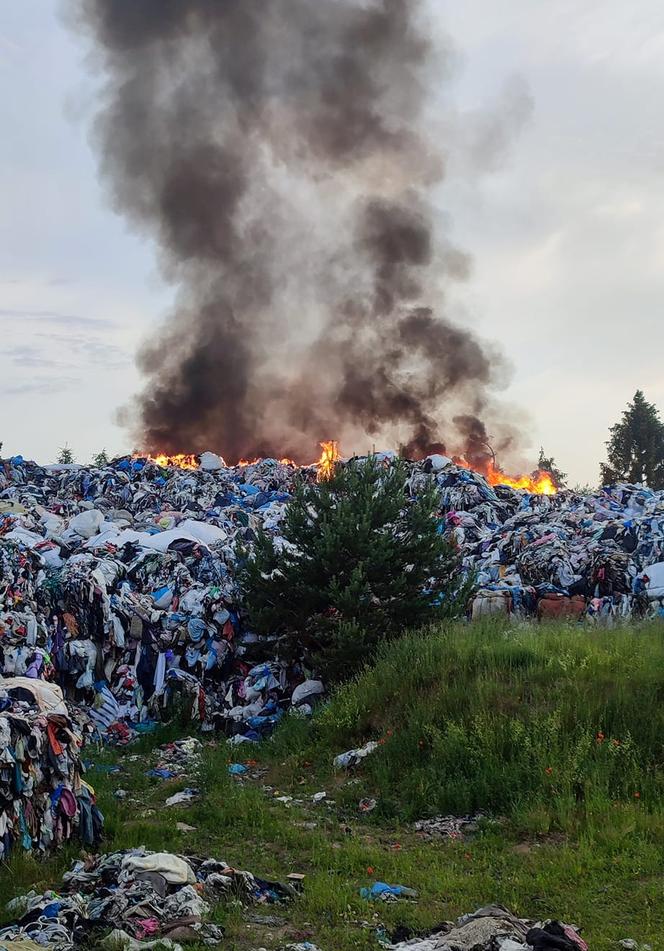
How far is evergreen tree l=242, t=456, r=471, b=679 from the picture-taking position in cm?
837

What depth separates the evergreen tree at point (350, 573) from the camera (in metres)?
8.37

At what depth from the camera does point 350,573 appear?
8.65 metres

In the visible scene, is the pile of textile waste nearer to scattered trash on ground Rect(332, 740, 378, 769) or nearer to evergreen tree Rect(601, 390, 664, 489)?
scattered trash on ground Rect(332, 740, 378, 769)

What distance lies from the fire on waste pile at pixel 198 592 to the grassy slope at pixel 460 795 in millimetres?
1157

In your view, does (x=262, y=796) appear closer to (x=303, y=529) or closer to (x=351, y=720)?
(x=351, y=720)

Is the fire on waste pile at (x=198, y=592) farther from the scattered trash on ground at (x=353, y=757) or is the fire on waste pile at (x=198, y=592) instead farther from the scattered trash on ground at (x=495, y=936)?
the scattered trash on ground at (x=495, y=936)

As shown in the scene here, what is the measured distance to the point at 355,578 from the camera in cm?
820

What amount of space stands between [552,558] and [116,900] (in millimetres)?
8582

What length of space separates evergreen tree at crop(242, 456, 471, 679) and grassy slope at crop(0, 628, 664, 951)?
0.75 m

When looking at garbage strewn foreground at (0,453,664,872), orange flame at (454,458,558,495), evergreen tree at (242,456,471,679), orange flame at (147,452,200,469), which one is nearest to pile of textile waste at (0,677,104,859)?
garbage strewn foreground at (0,453,664,872)

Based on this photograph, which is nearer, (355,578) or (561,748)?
(561,748)

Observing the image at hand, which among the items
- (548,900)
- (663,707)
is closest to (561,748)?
(663,707)

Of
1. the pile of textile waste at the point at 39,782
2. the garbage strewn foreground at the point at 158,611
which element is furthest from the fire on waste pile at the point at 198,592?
the pile of textile waste at the point at 39,782

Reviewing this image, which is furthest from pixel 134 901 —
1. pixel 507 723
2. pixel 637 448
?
pixel 637 448
